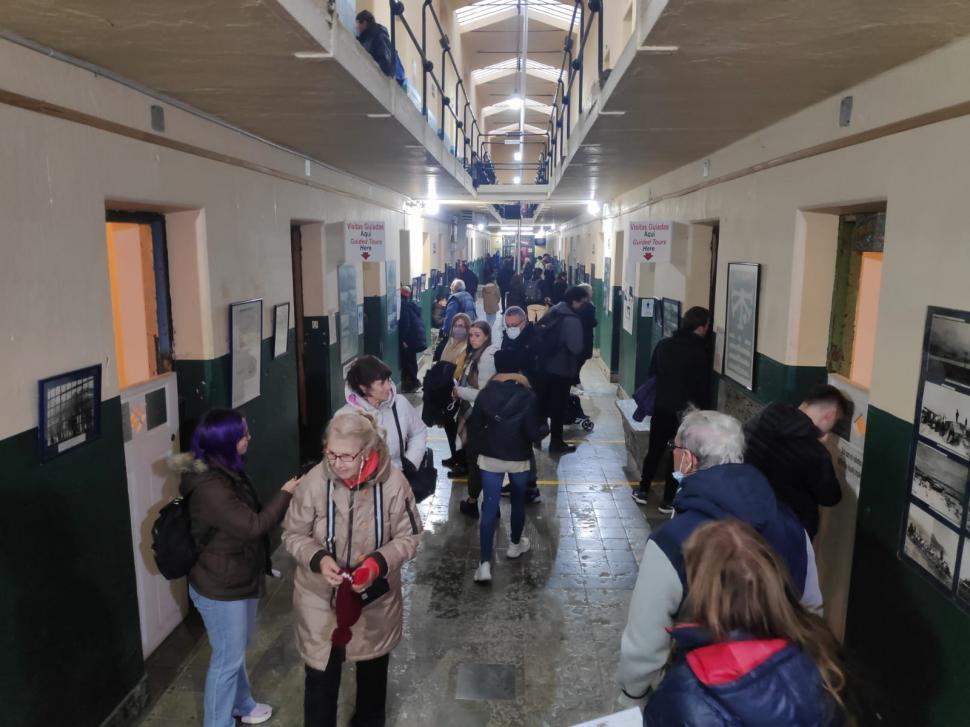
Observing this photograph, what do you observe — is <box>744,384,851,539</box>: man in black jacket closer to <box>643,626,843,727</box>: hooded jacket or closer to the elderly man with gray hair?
the elderly man with gray hair

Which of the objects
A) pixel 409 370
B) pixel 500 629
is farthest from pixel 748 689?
pixel 409 370

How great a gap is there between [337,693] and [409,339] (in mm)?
8115

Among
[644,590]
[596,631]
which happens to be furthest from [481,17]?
[644,590]

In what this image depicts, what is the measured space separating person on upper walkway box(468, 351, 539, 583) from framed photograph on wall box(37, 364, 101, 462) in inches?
96.0

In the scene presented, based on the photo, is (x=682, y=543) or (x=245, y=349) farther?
(x=245, y=349)

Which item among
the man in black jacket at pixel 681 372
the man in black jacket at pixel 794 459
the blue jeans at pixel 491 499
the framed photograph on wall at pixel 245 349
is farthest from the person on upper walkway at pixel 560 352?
the man in black jacket at pixel 794 459

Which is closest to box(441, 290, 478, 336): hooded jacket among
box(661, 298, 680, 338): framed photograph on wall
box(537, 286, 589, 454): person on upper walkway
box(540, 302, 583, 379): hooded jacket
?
box(537, 286, 589, 454): person on upper walkway

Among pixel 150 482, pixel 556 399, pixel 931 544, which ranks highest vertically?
pixel 931 544

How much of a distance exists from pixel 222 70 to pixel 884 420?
3.62 meters

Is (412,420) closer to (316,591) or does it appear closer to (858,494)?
(316,591)

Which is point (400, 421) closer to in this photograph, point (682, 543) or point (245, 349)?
point (245, 349)

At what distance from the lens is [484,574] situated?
5.02 meters

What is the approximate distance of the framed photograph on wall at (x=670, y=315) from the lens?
7.86 m

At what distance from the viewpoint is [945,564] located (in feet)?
9.55
